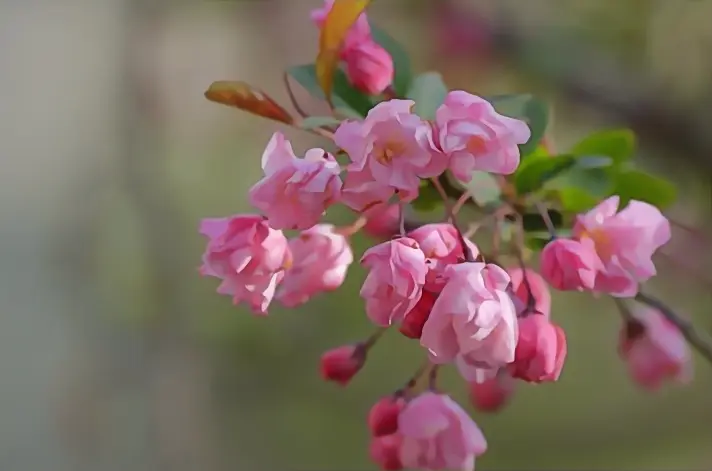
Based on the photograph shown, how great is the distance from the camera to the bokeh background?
3.80ft

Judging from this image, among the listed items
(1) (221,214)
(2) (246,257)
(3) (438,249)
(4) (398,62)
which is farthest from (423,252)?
(1) (221,214)

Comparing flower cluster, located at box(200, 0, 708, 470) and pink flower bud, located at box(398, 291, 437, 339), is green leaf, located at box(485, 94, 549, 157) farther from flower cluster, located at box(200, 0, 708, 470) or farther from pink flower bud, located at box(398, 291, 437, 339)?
pink flower bud, located at box(398, 291, 437, 339)

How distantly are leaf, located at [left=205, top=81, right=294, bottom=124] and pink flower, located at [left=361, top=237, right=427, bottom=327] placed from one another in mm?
140

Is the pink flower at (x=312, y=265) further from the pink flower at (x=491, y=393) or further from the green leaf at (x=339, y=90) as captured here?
the pink flower at (x=491, y=393)

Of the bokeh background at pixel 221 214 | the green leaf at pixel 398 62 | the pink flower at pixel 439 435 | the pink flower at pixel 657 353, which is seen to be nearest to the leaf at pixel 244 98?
the green leaf at pixel 398 62

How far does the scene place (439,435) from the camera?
1.94 ft

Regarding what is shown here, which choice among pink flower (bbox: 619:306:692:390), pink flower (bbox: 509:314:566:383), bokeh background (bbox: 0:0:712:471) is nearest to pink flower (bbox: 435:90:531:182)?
pink flower (bbox: 509:314:566:383)

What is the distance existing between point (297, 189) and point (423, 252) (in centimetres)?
8

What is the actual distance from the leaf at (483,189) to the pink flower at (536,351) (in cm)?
10

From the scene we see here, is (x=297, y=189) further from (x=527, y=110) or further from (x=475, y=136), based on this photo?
(x=527, y=110)

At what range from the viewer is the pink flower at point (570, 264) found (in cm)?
53

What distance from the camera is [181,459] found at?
1219mm

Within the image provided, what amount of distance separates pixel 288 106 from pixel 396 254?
2.62 feet

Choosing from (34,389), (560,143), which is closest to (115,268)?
(34,389)
